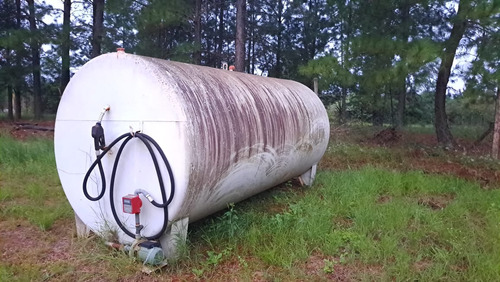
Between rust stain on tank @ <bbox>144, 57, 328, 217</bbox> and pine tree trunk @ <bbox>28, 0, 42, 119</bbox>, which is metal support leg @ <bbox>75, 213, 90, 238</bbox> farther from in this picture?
pine tree trunk @ <bbox>28, 0, 42, 119</bbox>

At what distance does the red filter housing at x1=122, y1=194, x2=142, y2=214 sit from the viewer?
2541 mm

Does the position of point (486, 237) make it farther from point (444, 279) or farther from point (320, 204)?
point (320, 204)

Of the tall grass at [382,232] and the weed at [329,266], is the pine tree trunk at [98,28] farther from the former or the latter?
the weed at [329,266]

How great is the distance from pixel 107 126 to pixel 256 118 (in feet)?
4.58

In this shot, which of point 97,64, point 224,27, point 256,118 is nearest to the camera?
point 97,64

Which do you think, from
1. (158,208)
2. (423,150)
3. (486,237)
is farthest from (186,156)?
(423,150)

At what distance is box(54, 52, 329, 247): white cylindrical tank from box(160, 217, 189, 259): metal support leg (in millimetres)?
92

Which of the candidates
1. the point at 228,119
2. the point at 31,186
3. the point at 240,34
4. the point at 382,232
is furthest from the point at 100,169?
the point at 240,34

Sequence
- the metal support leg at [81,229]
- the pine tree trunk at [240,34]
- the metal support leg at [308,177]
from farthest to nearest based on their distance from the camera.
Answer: the pine tree trunk at [240,34]
the metal support leg at [308,177]
the metal support leg at [81,229]

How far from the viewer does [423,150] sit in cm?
792

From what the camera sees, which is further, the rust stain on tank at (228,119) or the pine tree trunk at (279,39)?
the pine tree trunk at (279,39)

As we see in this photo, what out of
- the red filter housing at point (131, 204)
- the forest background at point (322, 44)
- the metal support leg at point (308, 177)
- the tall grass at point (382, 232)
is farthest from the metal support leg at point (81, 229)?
the forest background at point (322, 44)

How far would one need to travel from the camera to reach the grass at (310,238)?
2.66m

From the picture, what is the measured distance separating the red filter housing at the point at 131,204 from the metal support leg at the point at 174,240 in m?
0.30
